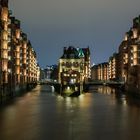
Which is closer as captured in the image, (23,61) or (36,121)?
(36,121)

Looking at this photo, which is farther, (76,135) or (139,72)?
(139,72)

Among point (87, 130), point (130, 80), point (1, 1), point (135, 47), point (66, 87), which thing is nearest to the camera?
point (87, 130)

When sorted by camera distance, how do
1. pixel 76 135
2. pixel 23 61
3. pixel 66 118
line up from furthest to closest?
pixel 23 61 → pixel 66 118 → pixel 76 135

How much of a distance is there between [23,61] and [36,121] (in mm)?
128486

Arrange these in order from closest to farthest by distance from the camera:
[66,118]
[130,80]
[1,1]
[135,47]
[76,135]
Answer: [76,135] < [66,118] < [1,1] < [135,47] < [130,80]

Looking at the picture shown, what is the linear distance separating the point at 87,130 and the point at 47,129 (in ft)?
18.1

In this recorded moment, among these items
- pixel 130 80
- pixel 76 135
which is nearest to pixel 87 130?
pixel 76 135

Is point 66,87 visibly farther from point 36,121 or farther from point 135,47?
point 36,121

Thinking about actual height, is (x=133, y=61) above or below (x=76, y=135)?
above

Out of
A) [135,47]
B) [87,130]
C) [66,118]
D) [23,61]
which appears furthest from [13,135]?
[23,61]

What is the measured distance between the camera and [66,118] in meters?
75.4

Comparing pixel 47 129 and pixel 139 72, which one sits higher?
pixel 139 72

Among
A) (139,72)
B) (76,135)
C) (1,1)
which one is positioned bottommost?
(76,135)

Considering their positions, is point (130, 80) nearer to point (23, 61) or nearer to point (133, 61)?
point (133, 61)
